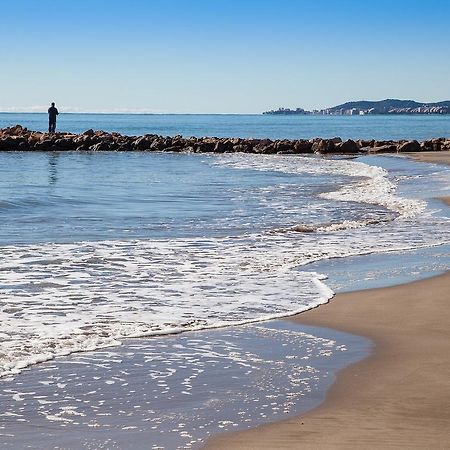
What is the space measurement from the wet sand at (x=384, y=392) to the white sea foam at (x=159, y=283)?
81 centimetres

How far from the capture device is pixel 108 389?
5512 millimetres

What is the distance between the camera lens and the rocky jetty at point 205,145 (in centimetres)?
4375

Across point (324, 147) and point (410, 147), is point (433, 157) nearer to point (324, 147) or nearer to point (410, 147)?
point (410, 147)

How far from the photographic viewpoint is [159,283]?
9406 millimetres

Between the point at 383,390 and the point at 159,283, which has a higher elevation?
the point at 383,390

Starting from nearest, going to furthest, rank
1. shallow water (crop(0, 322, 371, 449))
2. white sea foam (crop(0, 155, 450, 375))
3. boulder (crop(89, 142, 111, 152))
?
shallow water (crop(0, 322, 371, 449))
white sea foam (crop(0, 155, 450, 375))
boulder (crop(89, 142, 111, 152))

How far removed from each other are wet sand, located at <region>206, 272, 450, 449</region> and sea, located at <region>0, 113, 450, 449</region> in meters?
0.19

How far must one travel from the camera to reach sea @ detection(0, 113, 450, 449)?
5.12 m

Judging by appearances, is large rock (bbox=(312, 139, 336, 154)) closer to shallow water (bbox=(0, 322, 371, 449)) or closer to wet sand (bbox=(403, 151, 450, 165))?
wet sand (bbox=(403, 151, 450, 165))

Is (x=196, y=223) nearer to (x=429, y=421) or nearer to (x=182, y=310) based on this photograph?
(x=182, y=310)

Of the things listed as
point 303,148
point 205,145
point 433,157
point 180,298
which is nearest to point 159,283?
point 180,298

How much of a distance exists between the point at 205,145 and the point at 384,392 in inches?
1664

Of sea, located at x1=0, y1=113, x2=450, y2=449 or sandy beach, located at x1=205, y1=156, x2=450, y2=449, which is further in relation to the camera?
sea, located at x1=0, y1=113, x2=450, y2=449

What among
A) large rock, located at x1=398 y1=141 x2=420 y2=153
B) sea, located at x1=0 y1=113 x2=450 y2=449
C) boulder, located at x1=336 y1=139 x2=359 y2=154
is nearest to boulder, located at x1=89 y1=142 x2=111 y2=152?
boulder, located at x1=336 y1=139 x2=359 y2=154
